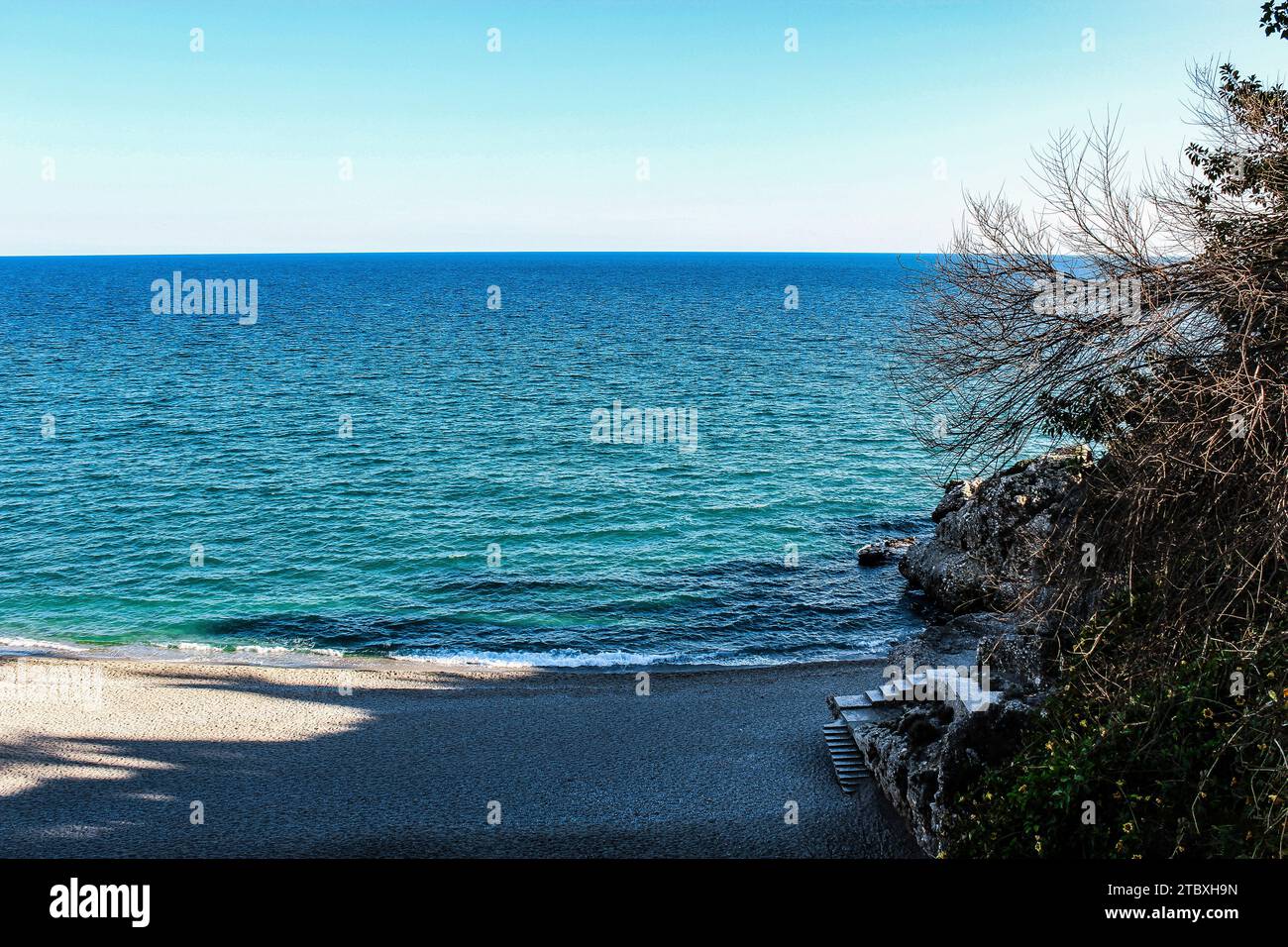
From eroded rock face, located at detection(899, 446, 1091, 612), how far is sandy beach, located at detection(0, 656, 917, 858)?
524cm

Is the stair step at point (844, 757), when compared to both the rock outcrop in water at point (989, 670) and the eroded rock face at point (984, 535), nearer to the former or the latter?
the rock outcrop in water at point (989, 670)

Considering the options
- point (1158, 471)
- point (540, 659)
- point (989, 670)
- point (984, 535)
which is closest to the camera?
point (1158, 471)

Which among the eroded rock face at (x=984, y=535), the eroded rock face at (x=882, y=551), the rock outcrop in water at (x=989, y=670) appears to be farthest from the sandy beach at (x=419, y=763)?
the eroded rock face at (x=882, y=551)

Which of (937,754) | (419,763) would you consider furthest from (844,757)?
(419,763)

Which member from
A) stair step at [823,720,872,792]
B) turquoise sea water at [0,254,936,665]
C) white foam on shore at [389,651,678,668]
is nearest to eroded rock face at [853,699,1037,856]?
stair step at [823,720,872,792]

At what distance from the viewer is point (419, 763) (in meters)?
19.0

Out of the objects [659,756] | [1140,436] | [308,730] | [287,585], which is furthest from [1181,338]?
[287,585]

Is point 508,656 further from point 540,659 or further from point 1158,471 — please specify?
point 1158,471

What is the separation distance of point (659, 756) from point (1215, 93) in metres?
15.1

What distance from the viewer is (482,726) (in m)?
21.2

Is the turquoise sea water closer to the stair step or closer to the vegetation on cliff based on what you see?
the vegetation on cliff

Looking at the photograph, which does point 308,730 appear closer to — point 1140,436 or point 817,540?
point 1140,436

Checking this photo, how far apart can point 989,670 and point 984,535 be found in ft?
40.9

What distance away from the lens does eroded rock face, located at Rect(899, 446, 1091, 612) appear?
82.8ft
